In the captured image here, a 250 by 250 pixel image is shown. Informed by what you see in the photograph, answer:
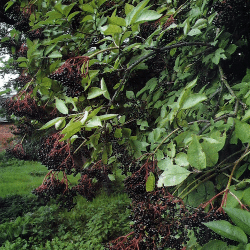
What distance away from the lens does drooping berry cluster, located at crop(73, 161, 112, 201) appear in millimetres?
1571

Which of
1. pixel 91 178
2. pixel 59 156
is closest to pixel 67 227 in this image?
pixel 91 178

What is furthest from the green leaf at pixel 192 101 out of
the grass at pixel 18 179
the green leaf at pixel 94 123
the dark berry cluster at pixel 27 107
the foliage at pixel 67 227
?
the grass at pixel 18 179

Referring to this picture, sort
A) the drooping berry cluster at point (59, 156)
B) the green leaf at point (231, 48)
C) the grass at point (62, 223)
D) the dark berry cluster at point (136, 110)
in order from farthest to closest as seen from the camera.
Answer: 1. the grass at point (62, 223)
2. the dark berry cluster at point (136, 110)
3. the drooping berry cluster at point (59, 156)
4. the green leaf at point (231, 48)

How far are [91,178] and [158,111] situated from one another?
69 cm

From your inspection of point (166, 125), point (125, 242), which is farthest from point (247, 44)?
point (125, 242)

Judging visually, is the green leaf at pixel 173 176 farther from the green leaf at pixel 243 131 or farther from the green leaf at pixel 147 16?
the green leaf at pixel 147 16

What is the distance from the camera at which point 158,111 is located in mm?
1669

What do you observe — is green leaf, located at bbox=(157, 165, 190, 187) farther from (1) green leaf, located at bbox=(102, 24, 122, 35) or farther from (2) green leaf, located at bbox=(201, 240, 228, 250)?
(1) green leaf, located at bbox=(102, 24, 122, 35)

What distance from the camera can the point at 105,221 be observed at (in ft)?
14.9

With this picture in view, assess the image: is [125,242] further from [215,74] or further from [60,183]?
[215,74]

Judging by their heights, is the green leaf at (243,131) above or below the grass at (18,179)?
above

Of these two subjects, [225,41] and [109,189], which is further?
[109,189]

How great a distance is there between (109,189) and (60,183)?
4.80 metres

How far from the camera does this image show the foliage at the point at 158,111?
2.53 feet
